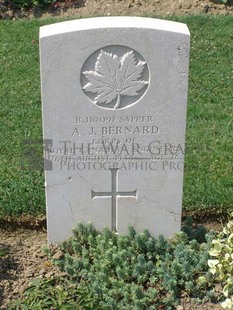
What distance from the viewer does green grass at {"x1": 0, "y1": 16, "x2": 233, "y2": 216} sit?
5.32 m

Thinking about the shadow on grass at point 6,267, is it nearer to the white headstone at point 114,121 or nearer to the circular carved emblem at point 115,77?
the white headstone at point 114,121

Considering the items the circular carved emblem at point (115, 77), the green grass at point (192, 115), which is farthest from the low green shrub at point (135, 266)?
the circular carved emblem at point (115, 77)

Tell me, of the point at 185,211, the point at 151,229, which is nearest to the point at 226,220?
the point at 185,211

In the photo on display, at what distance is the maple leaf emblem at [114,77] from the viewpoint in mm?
4172

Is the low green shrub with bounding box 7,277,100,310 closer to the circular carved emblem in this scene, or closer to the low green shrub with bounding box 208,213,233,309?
the low green shrub with bounding box 208,213,233,309

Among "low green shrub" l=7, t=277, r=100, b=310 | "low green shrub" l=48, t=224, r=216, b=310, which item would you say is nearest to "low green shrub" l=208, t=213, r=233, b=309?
"low green shrub" l=48, t=224, r=216, b=310

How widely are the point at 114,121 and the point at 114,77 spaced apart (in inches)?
11.2

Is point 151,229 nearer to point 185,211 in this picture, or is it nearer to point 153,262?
point 153,262

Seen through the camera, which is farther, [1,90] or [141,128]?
[1,90]

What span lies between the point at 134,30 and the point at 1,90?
10.5 feet

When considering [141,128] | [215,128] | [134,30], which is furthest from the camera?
[215,128]

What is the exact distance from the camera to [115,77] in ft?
13.9

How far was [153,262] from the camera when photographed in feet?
15.1

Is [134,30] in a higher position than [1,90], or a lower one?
higher
